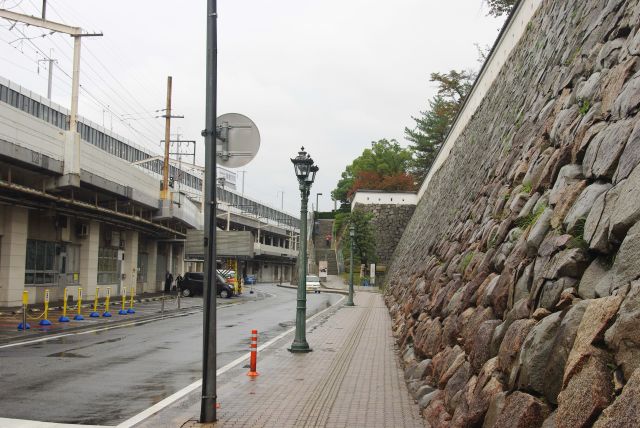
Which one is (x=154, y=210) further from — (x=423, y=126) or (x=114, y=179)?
(x=423, y=126)

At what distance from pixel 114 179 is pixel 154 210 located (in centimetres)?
664

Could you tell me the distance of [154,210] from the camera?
36.2m

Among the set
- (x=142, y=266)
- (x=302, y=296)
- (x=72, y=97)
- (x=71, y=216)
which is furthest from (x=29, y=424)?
(x=142, y=266)

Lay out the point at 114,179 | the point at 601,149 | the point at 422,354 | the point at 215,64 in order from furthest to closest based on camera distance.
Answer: the point at 114,179 < the point at 422,354 < the point at 215,64 < the point at 601,149

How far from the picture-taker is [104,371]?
433 inches

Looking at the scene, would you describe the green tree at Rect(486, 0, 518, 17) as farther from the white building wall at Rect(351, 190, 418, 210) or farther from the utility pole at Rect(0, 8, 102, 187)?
the white building wall at Rect(351, 190, 418, 210)

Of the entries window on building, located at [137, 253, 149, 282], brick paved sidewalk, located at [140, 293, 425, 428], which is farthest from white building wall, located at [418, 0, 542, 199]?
window on building, located at [137, 253, 149, 282]

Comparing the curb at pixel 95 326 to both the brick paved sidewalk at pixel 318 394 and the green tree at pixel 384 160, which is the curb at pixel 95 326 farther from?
the green tree at pixel 384 160

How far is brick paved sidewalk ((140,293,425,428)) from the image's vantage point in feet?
24.2

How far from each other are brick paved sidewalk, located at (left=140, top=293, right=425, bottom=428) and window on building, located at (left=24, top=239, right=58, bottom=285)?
16204 millimetres

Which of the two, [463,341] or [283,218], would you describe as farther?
[283,218]

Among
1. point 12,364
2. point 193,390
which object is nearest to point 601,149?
point 193,390

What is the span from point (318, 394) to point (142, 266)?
112 feet

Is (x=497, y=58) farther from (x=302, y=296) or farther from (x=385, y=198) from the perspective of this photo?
(x=385, y=198)
